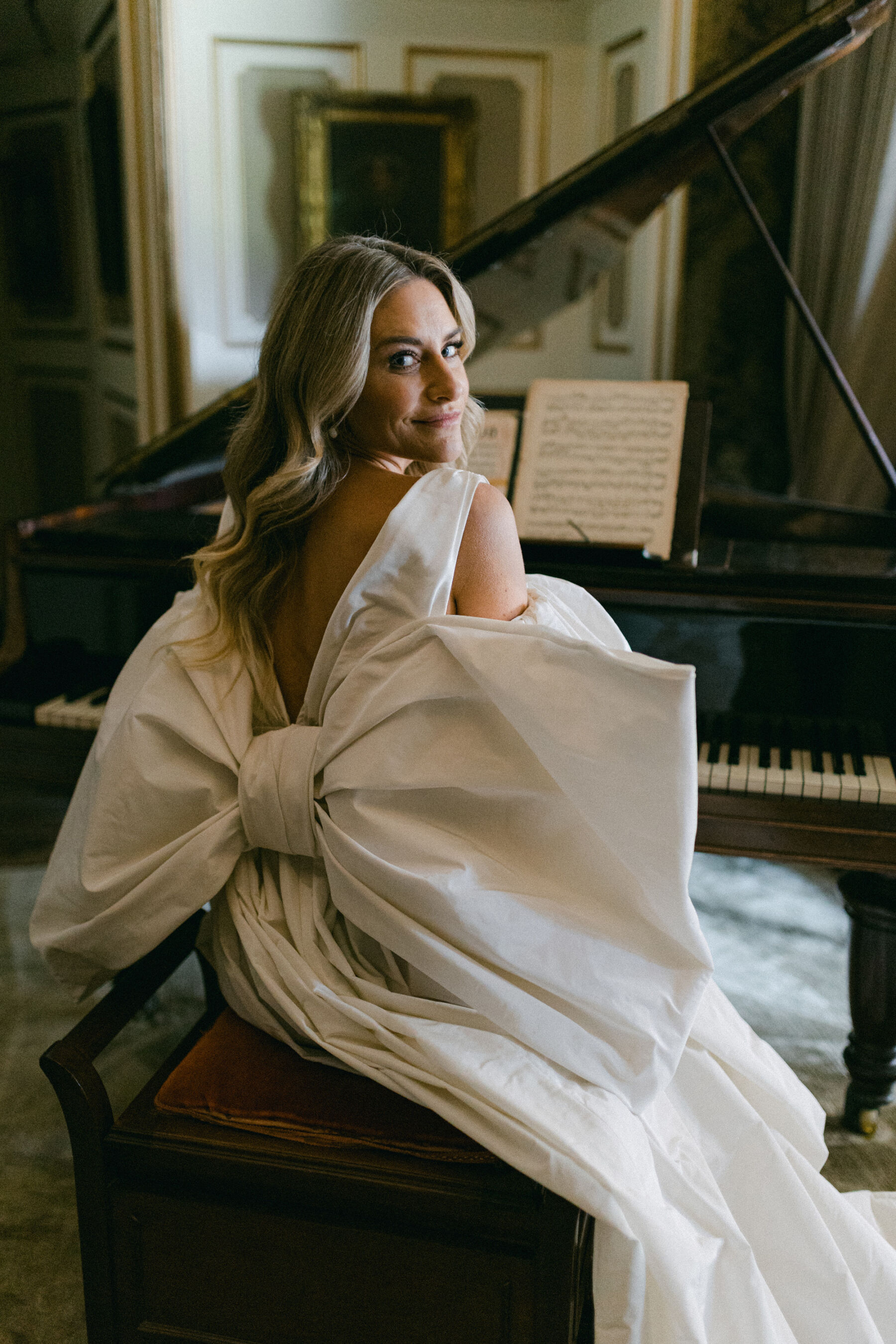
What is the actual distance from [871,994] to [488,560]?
43.3 inches

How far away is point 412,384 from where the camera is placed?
1.45m

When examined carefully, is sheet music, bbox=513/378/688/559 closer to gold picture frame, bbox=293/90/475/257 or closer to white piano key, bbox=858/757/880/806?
white piano key, bbox=858/757/880/806

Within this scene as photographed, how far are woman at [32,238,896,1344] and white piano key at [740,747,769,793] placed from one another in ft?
1.09

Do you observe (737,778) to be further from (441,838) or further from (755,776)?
(441,838)

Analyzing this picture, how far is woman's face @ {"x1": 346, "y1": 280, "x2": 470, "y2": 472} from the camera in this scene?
56.0 inches

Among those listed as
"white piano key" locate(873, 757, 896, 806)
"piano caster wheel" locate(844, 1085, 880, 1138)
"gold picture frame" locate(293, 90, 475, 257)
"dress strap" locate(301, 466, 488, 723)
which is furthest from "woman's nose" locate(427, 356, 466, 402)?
"gold picture frame" locate(293, 90, 475, 257)

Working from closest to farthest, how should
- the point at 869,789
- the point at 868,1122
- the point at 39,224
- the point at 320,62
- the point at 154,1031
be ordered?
the point at 869,789 < the point at 868,1122 < the point at 154,1031 < the point at 320,62 < the point at 39,224

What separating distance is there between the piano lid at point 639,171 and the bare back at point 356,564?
90cm

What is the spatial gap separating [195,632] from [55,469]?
13.3ft

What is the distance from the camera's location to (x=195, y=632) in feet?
4.74

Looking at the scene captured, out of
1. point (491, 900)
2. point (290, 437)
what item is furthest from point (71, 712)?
point (491, 900)

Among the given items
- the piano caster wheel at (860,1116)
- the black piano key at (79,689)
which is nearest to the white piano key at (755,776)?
the piano caster wheel at (860,1116)

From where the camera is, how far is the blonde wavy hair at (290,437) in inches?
53.6

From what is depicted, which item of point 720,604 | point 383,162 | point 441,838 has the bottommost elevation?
point 441,838
